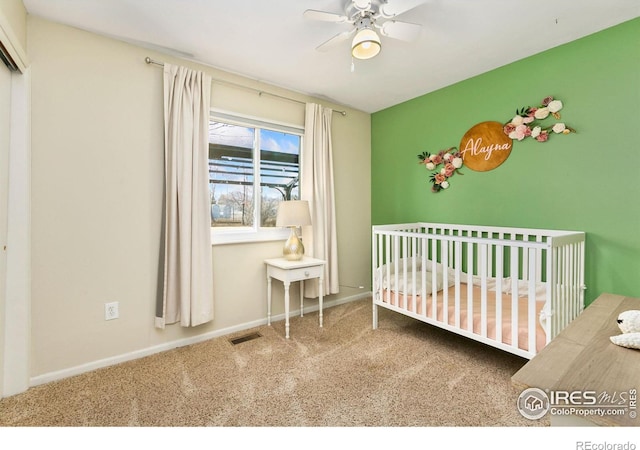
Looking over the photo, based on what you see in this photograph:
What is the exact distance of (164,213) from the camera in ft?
7.39

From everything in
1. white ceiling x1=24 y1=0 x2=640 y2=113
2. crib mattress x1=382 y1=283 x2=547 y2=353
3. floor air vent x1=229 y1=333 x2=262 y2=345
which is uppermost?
white ceiling x1=24 y1=0 x2=640 y2=113

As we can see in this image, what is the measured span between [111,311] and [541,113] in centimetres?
342

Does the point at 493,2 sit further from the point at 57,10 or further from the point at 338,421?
the point at 57,10

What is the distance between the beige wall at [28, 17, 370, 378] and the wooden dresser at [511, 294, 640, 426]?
2.33m

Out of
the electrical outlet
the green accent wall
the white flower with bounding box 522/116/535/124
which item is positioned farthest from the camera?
the white flower with bounding box 522/116/535/124

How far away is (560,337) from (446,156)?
87.9 inches

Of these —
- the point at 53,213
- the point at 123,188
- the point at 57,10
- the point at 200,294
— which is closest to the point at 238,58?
the point at 57,10

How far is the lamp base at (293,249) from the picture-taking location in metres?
2.73

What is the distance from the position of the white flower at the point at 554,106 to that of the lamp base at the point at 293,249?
7.25 feet

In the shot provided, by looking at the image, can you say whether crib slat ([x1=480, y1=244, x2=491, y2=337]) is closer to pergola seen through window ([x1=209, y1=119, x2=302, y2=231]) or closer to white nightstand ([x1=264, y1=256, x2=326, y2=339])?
white nightstand ([x1=264, y1=256, x2=326, y2=339])

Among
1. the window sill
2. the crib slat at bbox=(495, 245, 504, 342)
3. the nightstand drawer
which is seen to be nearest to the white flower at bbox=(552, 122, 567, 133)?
the crib slat at bbox=(495, 245, 504, 342)

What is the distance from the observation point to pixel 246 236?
8.95 feet

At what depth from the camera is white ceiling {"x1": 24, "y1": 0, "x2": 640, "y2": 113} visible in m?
1.75

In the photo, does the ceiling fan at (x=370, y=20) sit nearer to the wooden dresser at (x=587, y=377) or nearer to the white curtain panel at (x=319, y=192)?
the white curtain panel at (x=319, y=192)
